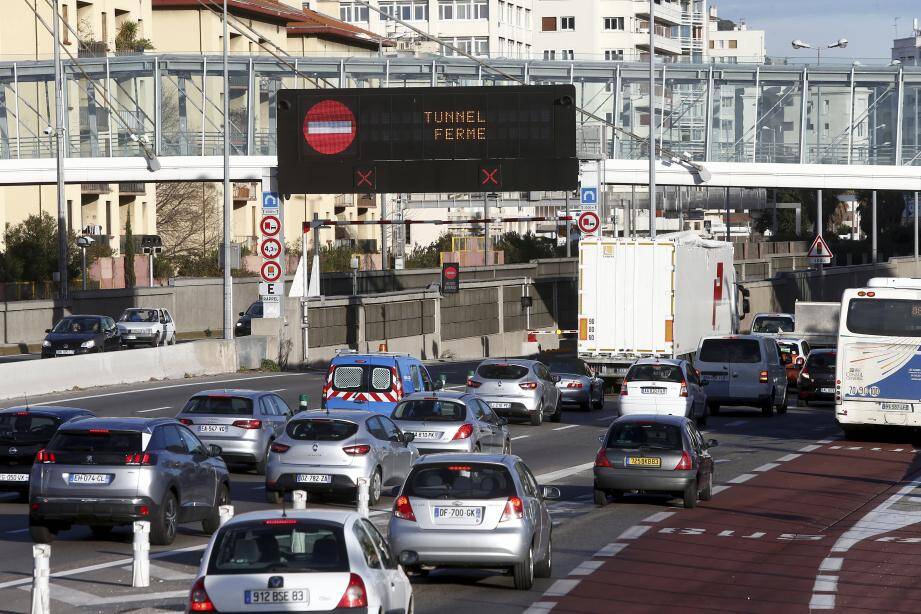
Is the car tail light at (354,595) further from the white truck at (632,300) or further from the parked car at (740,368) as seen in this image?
the white truck at (632,300)

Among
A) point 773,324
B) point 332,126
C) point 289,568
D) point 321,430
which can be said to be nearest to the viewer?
point 289,568

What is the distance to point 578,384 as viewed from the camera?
41531 mm

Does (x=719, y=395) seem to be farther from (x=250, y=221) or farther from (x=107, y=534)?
(x=250, y=221)

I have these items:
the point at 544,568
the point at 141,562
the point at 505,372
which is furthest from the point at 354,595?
the point at 505,372

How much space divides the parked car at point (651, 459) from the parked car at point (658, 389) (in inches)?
463

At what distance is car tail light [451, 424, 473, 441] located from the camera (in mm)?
25781

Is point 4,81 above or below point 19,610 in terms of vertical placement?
above

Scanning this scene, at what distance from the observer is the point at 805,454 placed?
1223 inches

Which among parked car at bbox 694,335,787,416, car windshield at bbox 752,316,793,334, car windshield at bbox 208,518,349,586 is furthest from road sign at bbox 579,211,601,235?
car windshield at bbox 208,518,349,586

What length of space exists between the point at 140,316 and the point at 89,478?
41.2 m

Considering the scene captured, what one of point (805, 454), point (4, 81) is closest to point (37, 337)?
point (4, 81)

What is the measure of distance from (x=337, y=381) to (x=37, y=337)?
36.6 m

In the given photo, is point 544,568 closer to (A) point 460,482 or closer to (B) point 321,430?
(A) point 460,482

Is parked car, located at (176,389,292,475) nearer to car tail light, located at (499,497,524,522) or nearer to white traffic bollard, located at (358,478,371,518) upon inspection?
white traffic bollard, located at (358,478,371,518)
